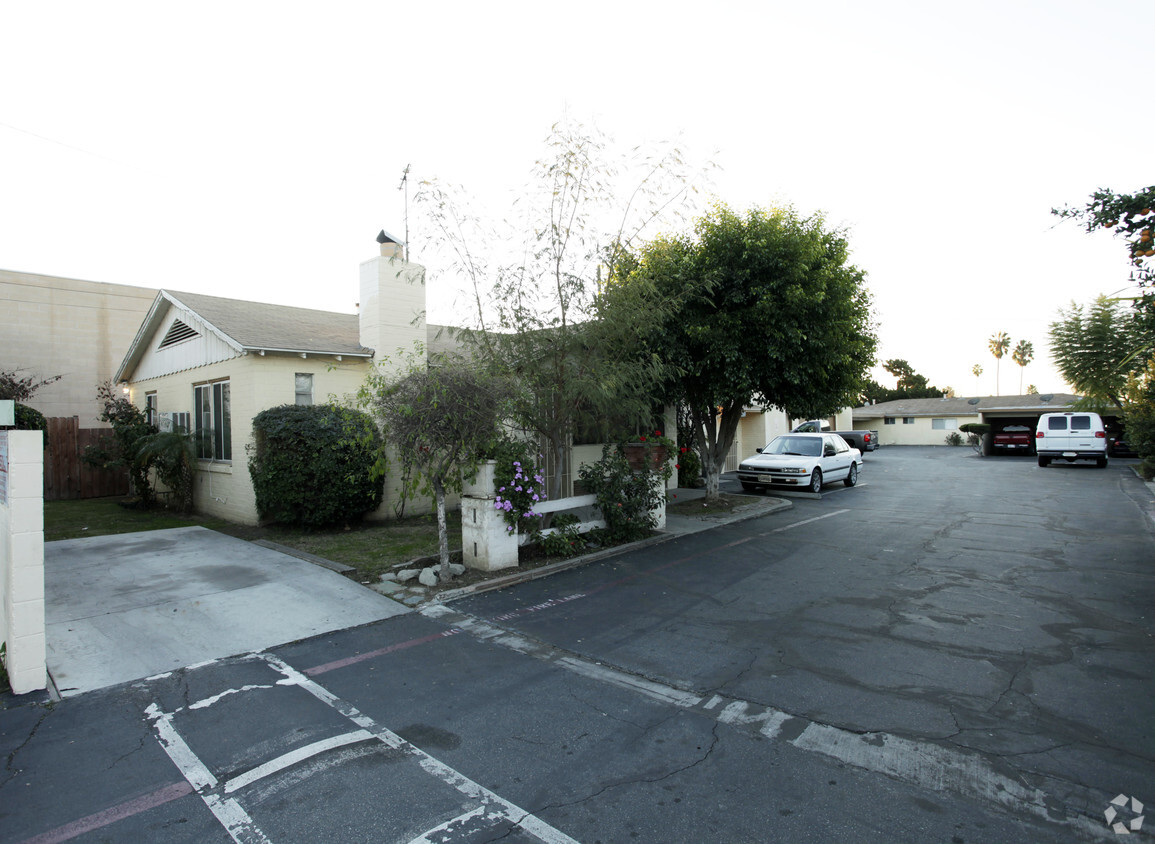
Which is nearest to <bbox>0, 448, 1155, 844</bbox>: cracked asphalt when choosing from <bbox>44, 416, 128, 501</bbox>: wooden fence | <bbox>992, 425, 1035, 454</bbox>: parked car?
<bbox>44, 416, 128, 501</bbox>: wooden fence

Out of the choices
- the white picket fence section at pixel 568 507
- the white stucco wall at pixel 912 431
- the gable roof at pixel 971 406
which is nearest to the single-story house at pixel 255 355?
the white picket fence section at pixel 568 507

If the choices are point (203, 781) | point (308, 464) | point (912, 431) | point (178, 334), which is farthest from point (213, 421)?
point (912, 431)

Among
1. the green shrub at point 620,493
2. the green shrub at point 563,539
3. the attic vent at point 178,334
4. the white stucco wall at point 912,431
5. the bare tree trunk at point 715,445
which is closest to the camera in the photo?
the green shrub at point 563,539

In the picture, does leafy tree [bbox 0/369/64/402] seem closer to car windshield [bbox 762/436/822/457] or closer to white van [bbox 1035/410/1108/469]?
car windshield [bbox 762/436/822/457]

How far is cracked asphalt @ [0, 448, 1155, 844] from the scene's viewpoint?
313cm

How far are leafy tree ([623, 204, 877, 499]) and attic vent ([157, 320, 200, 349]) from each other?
9.88m

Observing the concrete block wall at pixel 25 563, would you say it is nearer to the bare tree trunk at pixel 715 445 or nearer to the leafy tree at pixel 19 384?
the bare tree trunk at pixel 715 445

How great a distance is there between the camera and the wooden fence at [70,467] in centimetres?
1586

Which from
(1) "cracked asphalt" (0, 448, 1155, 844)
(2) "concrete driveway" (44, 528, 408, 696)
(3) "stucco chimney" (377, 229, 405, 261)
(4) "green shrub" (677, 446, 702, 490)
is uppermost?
(3) "stucco chimney" (377, 229, 405, 261)

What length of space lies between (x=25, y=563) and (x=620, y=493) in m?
7.11

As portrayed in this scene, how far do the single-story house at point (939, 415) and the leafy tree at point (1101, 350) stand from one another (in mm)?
31415

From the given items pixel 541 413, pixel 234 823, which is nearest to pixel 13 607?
pixel 234 823

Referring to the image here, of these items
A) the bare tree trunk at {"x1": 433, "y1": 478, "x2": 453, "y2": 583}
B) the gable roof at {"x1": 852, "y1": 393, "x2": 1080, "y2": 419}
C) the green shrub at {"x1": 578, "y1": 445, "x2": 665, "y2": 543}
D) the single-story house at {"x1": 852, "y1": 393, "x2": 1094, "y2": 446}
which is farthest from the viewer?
the single-story house at {"x1": 852, "y1": 393, "x2": 1094, "y2": 446}

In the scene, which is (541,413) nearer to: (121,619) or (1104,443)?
(121,619)
